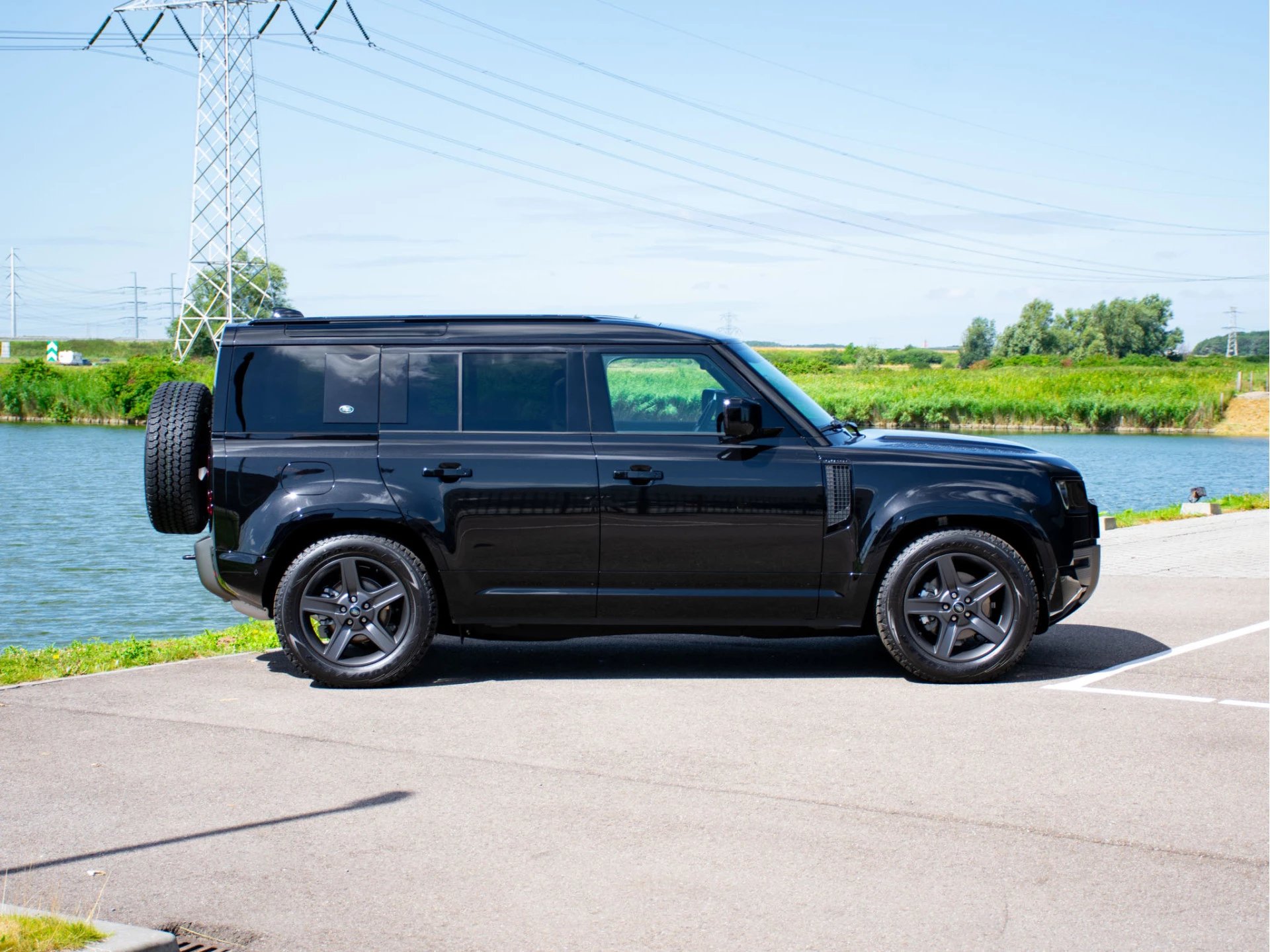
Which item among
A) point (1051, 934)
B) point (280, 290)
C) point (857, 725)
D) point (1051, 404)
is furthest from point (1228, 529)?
point (280, 290)

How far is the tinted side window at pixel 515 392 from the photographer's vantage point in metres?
7.42

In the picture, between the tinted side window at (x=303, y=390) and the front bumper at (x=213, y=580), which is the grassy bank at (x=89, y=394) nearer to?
the front bumper at (x=213, y=580)

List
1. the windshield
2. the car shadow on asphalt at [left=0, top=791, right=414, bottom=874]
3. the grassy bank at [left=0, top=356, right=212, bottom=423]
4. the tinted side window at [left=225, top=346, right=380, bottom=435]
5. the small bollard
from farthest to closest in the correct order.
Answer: the grassy bank at [left=0, top=356, right=212, bottom=423] < the small bollard < the windshield < the tinted side window at [left=225, top=346, right=380, bottom=435] < the car shadow on asphalt at [left=0, top=791, right=414, bottom=874]

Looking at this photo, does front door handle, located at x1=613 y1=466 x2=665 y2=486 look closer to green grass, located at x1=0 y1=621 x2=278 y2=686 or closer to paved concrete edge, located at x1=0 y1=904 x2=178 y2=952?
green grass, located at x1=0 y1=621 x2=278 y2=686

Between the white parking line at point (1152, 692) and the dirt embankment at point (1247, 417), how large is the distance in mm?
57257

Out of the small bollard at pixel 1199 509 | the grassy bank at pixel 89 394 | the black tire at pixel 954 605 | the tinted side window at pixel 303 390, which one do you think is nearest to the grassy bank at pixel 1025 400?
the grassy bank at pixel 89 394

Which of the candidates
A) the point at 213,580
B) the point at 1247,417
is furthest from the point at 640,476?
the point at 1247,417

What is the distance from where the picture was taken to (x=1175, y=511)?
19.8 metres

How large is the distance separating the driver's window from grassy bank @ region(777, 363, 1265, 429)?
4552cm

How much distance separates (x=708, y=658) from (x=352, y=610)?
2252mm

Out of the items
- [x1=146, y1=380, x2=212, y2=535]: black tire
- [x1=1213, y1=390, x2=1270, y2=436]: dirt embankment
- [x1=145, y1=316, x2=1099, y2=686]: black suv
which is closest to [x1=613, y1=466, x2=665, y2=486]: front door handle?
[x1=145, y1=316, x2=1099, y2=686]: black suv

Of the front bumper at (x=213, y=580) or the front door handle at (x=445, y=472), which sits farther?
the front bumper at (x=213, y=580)

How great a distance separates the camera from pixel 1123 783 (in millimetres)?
5445

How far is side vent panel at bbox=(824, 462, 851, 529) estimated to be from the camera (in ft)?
23.9
